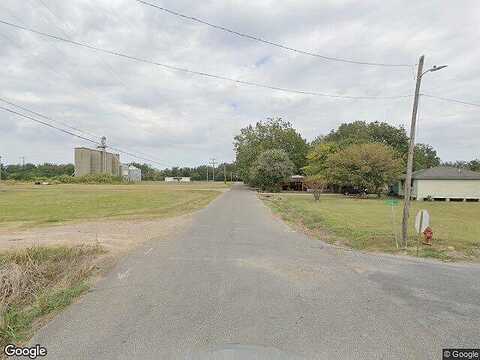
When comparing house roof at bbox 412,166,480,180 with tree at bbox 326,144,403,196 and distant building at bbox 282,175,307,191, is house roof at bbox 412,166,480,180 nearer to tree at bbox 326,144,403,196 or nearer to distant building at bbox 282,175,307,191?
tree at bbox 326,144,403,196

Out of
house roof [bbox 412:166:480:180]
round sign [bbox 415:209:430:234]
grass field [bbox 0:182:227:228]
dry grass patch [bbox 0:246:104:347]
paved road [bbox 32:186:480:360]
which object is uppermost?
house roof [bbox 412:166:480:180]

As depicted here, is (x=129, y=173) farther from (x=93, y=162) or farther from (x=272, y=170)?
(x=272, y=170)

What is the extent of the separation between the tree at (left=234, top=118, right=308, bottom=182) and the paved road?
194 feet

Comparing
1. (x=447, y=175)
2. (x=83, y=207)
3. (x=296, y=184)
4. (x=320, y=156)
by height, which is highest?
(x=320, y=156)

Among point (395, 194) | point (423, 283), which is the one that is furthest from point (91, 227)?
point (395, 194)

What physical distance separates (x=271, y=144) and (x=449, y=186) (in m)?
36.4

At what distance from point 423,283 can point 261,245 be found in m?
4.82

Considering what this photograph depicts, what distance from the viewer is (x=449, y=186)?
38.4 meters

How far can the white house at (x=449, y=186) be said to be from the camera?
125 feet

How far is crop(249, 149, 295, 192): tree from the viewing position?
5556 cm

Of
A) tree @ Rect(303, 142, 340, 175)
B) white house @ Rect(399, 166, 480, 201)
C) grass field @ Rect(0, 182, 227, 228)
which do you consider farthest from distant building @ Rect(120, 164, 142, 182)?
white house @ Rect(399, 166, 480, 201)

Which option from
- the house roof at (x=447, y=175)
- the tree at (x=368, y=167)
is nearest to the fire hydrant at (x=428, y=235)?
the tree at (x=368, y=167)

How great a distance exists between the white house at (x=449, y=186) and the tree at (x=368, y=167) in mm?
3142

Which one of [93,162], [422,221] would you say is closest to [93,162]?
[93,162]
